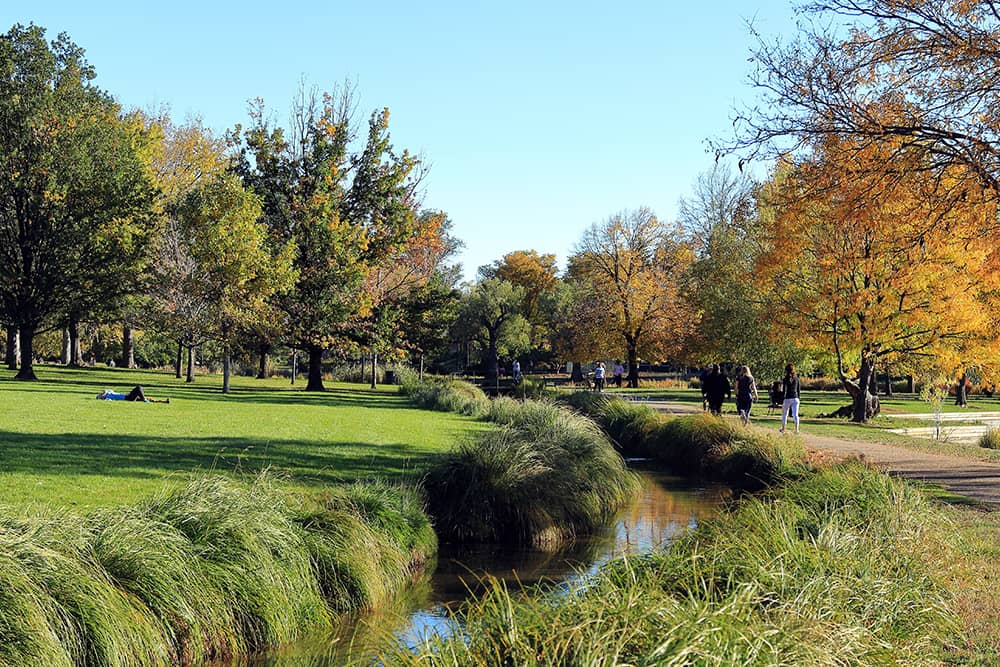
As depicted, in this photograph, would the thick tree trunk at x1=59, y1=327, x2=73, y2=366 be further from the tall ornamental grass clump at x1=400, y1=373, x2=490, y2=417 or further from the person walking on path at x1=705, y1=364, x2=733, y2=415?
the person walking on path at x1=705, y1=364, x2=733, y2=415

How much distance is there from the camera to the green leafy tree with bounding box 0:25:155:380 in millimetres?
33781

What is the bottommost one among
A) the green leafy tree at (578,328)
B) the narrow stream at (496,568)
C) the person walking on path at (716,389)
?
the narrow stream at (496,568)

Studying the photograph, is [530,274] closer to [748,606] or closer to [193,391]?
[193,391]

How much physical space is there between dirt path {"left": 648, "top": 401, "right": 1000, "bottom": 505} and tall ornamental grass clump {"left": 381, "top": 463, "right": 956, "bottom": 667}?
14.6ft

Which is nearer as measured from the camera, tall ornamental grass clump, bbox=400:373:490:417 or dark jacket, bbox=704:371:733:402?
dark jacket, bbox=704:371:733:402

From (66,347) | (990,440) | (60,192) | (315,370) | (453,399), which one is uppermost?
(60,192)

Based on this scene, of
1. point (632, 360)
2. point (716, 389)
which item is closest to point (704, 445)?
point (716, 389)

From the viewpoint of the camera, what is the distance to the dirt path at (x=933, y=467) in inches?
551

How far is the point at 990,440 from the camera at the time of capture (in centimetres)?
2353

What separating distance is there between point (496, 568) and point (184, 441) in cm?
745

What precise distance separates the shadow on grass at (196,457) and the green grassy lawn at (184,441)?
0.02 meters

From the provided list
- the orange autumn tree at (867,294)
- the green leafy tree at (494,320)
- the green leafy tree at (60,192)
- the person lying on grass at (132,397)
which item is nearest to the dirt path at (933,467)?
the orange autumn tree at (867,294)

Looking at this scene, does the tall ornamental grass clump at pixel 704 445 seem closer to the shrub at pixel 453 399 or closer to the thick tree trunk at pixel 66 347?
the shrub at pixel 453 399

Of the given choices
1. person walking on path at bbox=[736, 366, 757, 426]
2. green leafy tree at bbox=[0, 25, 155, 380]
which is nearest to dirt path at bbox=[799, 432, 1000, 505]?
person walking on path at bbox=[736, 366, 757, 426]
